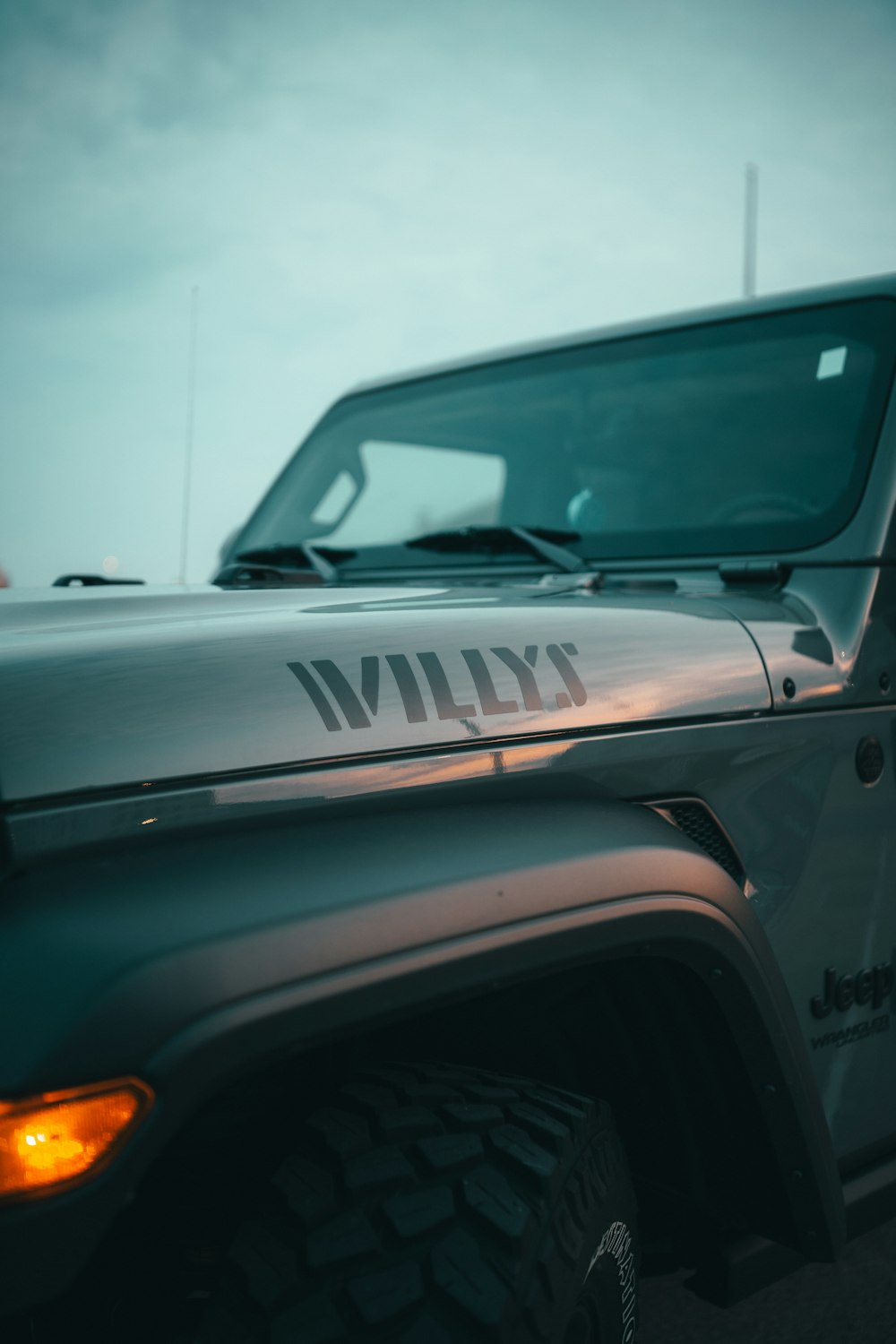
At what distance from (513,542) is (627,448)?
0.31 meters

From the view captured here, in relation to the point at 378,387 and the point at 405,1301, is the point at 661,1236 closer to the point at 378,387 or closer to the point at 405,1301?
the point at 405,1301

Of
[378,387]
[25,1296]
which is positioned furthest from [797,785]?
[378,387]

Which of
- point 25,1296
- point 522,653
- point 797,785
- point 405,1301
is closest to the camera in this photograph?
point 25,1296

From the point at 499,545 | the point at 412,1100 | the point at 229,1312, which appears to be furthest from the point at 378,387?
the point at 229,1312

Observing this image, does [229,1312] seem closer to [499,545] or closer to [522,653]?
[522,653]

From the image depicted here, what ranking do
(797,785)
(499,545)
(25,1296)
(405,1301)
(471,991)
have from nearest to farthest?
1. (25,1296)
2. (405,1301)
3. (471,991)
4. (797,785)
5. (499,545)

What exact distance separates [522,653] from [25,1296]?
2.68 feet

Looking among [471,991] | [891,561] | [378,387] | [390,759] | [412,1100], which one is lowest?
[412,1100]

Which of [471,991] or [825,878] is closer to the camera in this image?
[471,991]

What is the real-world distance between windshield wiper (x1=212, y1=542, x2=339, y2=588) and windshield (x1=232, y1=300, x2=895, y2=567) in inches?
3.1

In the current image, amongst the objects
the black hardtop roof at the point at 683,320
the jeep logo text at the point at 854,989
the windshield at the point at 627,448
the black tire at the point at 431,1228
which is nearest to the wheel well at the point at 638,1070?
the black tire at the point at 431,1228

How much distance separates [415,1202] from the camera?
3.57 feet

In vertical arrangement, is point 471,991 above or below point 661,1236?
above

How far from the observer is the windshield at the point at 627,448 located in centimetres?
206
